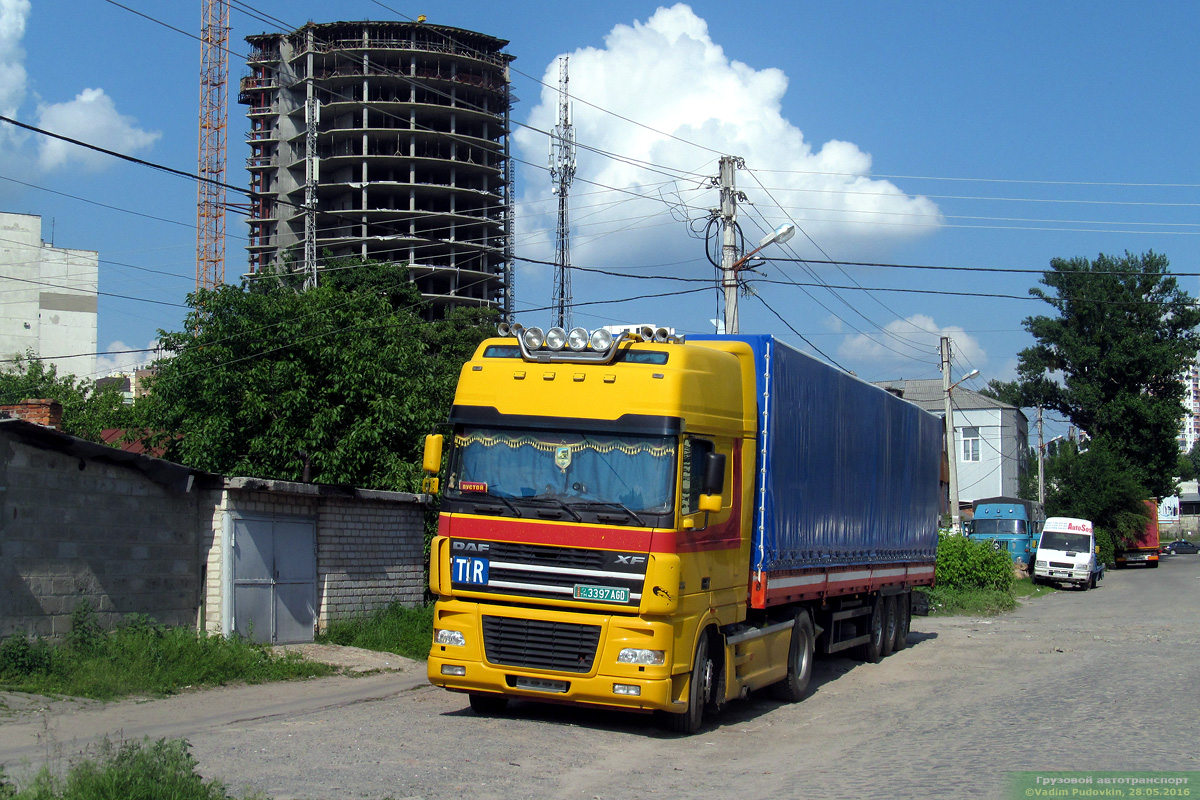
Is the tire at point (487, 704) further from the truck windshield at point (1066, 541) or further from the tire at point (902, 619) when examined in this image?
the truck windshield at point (1066, 541)

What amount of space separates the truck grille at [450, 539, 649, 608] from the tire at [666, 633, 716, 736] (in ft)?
3.46

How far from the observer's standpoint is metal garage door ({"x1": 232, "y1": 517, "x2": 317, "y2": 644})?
547 inches

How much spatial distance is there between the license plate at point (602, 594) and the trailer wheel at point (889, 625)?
8973 mm

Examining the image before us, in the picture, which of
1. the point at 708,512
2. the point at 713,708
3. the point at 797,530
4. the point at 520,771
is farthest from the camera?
the point at 797,530

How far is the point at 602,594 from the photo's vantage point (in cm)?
908

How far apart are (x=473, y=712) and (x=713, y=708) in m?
2.36

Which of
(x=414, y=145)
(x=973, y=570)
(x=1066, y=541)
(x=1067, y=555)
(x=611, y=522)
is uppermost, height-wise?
(x=414, y=145)

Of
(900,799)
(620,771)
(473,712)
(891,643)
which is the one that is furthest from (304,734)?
(891,643)

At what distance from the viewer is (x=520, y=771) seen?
26.0 ft

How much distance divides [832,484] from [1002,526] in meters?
35.1

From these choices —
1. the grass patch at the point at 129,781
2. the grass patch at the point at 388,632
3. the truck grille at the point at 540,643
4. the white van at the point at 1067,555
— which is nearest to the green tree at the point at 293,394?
the grass patch at the point at 388,632

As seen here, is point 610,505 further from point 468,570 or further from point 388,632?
point 388,632

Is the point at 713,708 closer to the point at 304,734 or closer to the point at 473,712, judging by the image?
the point at 473,712

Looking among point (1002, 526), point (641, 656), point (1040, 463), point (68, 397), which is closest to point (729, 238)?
point (641, 656)
